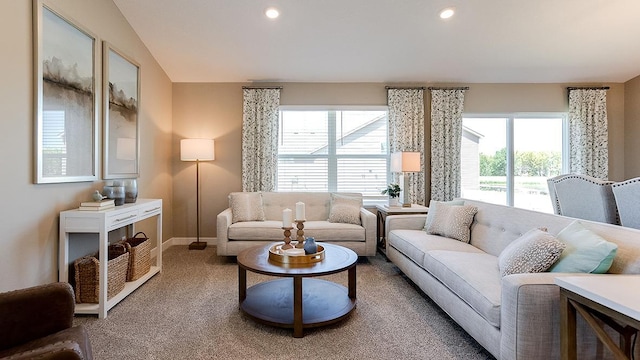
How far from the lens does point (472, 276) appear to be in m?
2.02

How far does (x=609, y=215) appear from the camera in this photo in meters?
2.79

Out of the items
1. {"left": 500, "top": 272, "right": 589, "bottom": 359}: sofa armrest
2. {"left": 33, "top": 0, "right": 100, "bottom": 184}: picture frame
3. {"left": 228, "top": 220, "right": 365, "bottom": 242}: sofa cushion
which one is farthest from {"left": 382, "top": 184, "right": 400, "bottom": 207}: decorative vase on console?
{"left": 33, "top": 0, "right": 100, "bottom": 184}: picture frame

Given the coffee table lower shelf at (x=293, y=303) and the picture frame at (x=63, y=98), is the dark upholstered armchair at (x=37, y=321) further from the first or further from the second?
the picture frame at (x=63, y=98)

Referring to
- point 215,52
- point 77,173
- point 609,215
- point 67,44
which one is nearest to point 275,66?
point 215,52

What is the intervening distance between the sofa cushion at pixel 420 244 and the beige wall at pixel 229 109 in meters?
2.11

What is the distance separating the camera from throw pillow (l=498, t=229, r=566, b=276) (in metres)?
1.74

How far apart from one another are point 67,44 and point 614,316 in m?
3.95

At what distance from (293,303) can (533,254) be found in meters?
1.64

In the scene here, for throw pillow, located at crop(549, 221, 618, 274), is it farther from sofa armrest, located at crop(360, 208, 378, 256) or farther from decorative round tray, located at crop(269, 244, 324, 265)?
sofa armrest, located at crop(360, 208, 378, 256)

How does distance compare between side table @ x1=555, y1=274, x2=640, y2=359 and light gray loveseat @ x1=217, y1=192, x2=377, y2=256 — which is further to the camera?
light gray loveseat @ x1=217, y1=192, x2=377, y2=256

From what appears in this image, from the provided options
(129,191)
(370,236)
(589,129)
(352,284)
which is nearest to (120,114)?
(129,191)

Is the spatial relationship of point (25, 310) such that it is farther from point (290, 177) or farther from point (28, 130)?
point (290, 177)

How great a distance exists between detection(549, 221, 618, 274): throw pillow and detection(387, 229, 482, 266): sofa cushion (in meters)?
0.99

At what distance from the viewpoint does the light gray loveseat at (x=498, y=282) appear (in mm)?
1518
